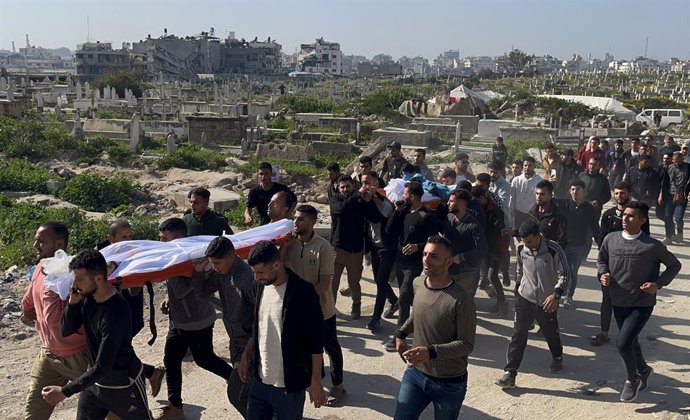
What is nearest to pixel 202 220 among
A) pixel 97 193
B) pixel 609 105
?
pixel 97 193

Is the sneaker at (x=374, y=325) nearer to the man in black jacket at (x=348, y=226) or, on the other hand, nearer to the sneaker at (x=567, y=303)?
the man in black jacket at (x=348, y=226)

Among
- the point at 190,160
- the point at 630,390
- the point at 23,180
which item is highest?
the point at 190,160

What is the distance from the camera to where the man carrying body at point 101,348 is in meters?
3.45

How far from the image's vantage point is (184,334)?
4.67m

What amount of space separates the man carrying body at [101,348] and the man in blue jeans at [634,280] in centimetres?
361

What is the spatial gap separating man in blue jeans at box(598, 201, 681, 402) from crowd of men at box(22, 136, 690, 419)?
0.01 m

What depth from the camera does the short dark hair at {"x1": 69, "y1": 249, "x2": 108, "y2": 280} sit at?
348cm

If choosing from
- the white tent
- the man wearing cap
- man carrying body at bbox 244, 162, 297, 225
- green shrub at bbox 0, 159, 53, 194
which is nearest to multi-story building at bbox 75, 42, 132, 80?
the white tent

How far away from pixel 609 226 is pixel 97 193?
35.9ft

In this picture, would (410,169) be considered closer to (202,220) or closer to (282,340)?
(202,220)

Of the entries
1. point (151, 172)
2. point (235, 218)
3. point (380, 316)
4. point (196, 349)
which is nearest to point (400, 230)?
point (380, 316)

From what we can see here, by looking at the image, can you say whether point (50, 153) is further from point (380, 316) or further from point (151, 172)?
point (380, 316)

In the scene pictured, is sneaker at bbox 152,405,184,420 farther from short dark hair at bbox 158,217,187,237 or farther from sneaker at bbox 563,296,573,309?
sneaker at bbox 563,296,573,309

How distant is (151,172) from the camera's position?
18.1 m
